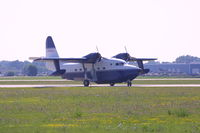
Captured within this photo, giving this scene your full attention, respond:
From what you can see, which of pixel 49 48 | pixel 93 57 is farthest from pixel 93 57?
pixel 49 48

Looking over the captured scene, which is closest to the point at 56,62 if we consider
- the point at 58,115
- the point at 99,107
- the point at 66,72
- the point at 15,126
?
the point at 66,72

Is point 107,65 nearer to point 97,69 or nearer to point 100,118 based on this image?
point 97,69

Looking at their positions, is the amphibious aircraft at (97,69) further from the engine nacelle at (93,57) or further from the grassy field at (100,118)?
the grassy field at (100,118)

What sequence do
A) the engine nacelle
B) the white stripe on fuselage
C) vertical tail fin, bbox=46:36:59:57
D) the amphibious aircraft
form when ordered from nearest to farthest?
the amphibious aircraft → the white stripe on fuselage → the engine nacelle → vertical tail fin, bbox=46:36:59:57

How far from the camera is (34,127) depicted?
22.4 metres

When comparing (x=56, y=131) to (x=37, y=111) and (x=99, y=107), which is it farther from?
(x=99, y=107)

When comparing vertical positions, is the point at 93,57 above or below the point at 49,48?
below

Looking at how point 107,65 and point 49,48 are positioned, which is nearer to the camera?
point 107,65

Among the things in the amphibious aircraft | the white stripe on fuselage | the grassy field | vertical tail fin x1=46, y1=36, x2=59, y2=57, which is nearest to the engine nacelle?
the amphibious aircraft

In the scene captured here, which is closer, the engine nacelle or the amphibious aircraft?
the amphibious aircraft

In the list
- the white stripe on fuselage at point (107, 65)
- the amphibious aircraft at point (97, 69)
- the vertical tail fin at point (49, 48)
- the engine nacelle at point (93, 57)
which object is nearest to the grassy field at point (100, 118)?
the amphibious aircraft at point (97, 69)

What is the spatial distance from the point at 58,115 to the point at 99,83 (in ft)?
146

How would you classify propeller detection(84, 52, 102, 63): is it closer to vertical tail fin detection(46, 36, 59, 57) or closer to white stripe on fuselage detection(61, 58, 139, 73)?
white stripe on fuselage detection(61, 58, 139, 73)

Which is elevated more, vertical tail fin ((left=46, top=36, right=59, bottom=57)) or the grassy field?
vertical tail fin ((left=46, top=36, right=59, bottom=57))
